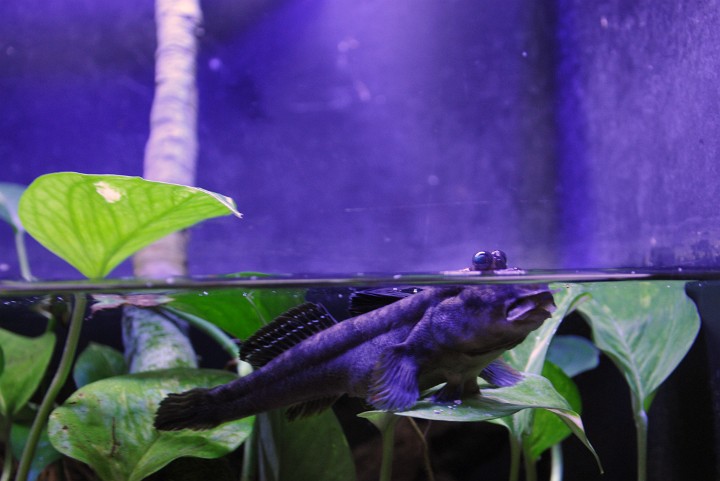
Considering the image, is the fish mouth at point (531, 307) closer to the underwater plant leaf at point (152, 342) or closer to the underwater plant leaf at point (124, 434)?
the underwater plant leaf at point (124, 434)

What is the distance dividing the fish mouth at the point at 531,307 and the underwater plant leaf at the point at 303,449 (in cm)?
85

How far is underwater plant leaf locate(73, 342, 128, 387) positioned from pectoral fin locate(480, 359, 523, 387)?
160cm

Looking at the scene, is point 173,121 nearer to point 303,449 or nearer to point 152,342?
point 152,342

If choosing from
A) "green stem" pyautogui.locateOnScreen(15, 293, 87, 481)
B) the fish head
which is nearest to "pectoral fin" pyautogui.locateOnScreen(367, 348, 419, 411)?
the fish head

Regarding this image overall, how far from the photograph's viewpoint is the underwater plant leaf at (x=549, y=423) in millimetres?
2160

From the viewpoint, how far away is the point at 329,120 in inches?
171

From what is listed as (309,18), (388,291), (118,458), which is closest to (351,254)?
(309,18)

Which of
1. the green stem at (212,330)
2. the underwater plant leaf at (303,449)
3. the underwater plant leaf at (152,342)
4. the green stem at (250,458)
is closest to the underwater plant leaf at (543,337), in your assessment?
the underwater plant leaf at (303,449)

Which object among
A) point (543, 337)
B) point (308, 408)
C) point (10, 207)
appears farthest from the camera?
point (10, 207)

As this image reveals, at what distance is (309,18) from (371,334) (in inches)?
128

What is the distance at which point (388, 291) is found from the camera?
198cm

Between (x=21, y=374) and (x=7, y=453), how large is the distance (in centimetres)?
30

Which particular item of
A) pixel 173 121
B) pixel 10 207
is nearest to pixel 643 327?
pixel 173 121

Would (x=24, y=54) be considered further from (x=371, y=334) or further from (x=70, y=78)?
(x=371, y=334)
